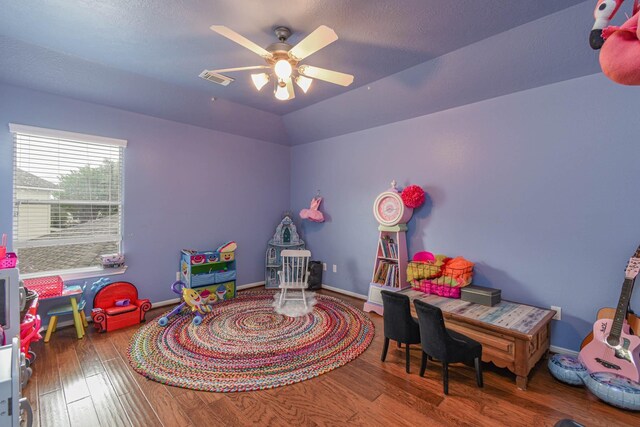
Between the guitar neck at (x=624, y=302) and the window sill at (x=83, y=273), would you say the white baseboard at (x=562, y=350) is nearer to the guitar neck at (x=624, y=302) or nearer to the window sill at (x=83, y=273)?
the guitar neck at (x=624, y=302)

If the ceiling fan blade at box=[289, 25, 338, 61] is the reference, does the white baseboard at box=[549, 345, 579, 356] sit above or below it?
below

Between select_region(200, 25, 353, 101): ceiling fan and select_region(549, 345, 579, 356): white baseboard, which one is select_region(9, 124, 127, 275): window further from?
select_region(549, 345, 579, 356): white baseboard

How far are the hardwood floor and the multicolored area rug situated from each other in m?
0.12

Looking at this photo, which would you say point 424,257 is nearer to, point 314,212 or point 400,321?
point 400,321

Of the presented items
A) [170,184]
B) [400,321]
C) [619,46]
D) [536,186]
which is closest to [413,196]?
[536,186]

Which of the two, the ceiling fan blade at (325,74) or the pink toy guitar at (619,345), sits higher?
the ceiling fan blade at (325,74)

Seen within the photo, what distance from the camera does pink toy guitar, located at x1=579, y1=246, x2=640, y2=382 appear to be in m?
1.96

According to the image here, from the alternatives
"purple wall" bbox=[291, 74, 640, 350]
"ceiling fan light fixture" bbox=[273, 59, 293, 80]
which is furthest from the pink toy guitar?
"ceiling fan light fixture" bbox=[273, 59, 293, 80]

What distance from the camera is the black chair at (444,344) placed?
2.01 meters

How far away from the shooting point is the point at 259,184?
15.5 ft

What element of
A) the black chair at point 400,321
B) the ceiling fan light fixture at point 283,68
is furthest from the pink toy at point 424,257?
the ceiling fan light fixture at point 283,68

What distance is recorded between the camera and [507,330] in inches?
82.6

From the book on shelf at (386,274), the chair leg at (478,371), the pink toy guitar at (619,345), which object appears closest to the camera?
the pink toy guitar at (619,345)

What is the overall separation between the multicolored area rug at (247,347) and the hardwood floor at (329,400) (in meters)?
0.12
